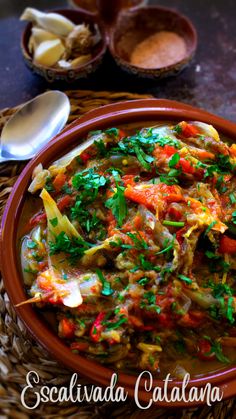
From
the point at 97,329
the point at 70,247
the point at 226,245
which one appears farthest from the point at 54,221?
the point at 226,245

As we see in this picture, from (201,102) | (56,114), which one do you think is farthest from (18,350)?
(201,102)

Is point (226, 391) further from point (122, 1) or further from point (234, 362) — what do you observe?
point (122, 1)

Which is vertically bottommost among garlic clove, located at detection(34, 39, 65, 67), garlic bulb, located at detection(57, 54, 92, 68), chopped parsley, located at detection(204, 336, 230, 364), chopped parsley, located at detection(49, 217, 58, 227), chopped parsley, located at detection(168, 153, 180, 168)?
chopped parsley, located at detection(204, 336, 230, 364)

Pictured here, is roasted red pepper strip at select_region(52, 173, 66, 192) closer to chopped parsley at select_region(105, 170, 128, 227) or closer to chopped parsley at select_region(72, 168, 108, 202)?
chopped parsley at select_region(72, 168, 108, 202)

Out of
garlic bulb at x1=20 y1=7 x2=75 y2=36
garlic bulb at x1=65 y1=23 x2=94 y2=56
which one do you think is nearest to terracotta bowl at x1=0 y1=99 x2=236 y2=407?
garlic bulb at x1=65 y1=23 x2=94 y2=56

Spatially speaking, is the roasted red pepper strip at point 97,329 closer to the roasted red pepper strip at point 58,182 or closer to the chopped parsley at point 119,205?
the chopped parsley at point 119,205

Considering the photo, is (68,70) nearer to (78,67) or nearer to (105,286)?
(78,67)
